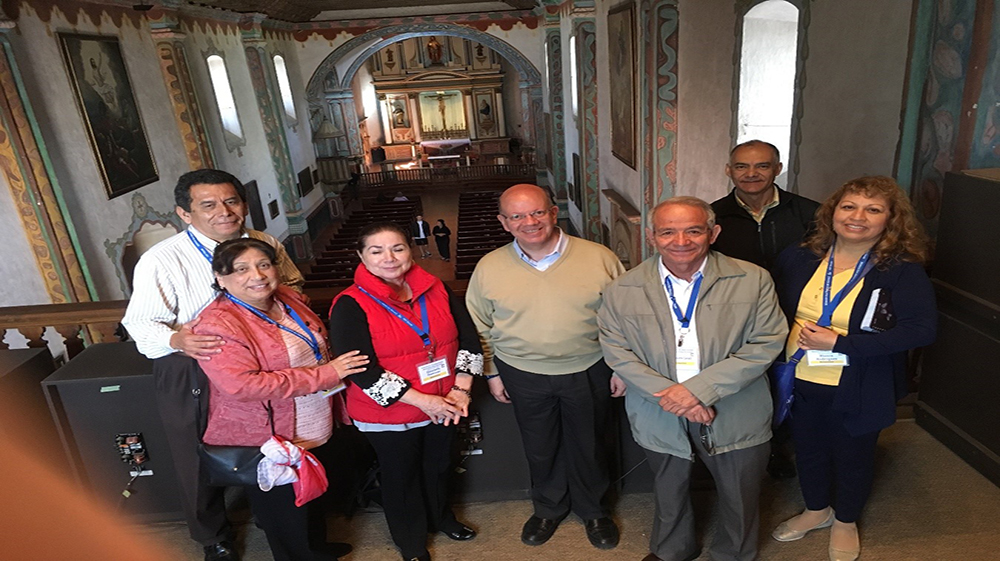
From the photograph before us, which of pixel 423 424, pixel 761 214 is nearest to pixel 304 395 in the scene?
pixel 423 424

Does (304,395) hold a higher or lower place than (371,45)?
lower

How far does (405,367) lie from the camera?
242cm

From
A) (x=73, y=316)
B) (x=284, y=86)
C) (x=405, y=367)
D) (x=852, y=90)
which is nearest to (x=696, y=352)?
(x=405, y=367)

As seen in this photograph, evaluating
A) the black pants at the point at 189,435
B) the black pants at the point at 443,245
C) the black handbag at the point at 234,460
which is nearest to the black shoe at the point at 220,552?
the black pants at the point at 189,435

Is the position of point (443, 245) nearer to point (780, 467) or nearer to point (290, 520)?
point (780, 467)

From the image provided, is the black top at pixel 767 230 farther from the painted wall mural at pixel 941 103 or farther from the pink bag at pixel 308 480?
the pink bag at pixel 308 480

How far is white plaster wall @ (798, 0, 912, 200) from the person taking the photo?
416 cm

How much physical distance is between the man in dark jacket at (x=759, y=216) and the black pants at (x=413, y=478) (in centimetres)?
168

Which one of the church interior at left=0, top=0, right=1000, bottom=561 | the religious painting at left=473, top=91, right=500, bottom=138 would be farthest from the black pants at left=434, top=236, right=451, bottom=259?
the religious painting at left=473, top=91, right=500, bottom=138

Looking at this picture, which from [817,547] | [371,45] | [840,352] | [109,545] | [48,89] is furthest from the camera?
[371,45]

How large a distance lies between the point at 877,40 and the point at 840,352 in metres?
3.11

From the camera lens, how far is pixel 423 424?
253 cm

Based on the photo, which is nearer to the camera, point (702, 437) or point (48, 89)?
point (702, 437)

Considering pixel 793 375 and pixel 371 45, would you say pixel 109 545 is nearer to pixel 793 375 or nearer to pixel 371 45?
pixel 793 375
